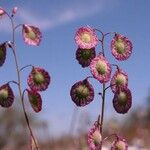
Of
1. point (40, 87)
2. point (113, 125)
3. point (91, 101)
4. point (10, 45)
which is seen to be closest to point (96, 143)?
point (91, 101)

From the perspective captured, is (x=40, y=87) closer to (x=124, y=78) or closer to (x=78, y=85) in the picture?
(x=78, y=85)

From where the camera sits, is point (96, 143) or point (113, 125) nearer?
point (96, 143)

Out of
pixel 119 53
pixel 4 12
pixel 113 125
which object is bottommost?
pixel 113 125

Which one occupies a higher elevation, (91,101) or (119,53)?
(119,53)

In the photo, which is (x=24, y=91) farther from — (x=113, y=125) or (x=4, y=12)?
(x=113, y=125)

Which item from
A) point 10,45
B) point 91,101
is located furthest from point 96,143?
point 10,45

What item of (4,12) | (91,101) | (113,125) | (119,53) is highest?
(4,12)
